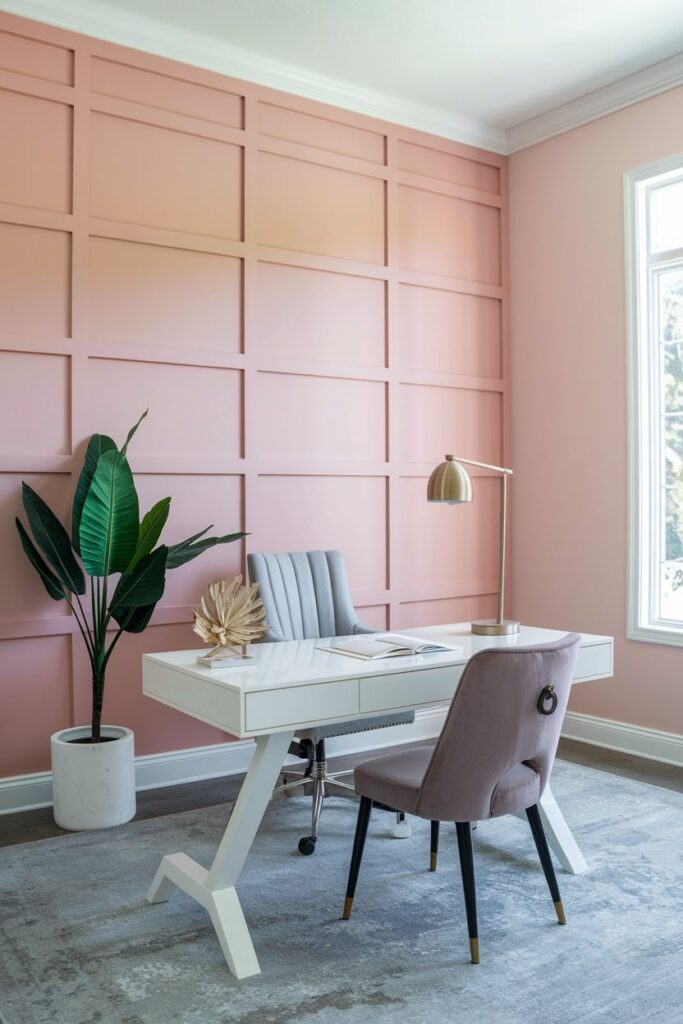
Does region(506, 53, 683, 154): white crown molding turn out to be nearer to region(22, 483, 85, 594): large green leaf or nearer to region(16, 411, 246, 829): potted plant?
region(16, 411, 246, 829): potted plant

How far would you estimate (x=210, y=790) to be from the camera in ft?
12.3

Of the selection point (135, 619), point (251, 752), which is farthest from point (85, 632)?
point (251, 752)

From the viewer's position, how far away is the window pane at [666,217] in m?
4.25

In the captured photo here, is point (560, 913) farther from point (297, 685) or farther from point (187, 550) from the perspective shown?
point (187, 550)

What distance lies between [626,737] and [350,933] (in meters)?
2.26

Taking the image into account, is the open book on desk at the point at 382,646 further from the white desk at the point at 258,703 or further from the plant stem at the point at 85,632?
the plant stem at the point at 85,632

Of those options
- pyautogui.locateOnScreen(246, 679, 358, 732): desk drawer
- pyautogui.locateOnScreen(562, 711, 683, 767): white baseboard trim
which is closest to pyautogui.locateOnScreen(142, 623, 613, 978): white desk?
pyautogui.locateOnScreen(246, 679, 358, 732): desk drawer

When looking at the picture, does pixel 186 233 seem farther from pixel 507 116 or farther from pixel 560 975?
pixel 560 975

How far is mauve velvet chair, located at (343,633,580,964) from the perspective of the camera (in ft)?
7.23

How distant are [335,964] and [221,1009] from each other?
0.33 metres

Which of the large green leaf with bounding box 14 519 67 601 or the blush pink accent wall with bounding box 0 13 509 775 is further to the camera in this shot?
the blush pink accent wall with bounding box 0 13 509 775

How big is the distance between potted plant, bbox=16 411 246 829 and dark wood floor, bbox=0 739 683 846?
0.37 ft

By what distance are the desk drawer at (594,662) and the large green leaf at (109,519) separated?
1591 millimetres

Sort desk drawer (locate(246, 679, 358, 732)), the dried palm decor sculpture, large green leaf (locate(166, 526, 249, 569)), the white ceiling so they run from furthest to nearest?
the white ceiling
large green leaf (locate(166, 526, 249, 569))
the dried palm decor sculpture
desk drawer (locate(246, 679, 358, 732))
